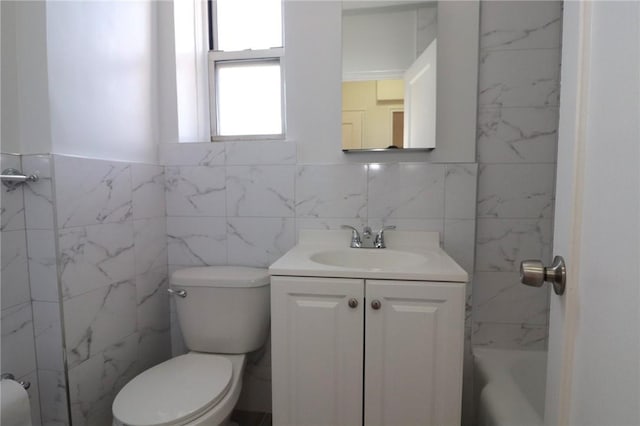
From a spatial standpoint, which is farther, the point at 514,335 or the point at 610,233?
the point at 514,335

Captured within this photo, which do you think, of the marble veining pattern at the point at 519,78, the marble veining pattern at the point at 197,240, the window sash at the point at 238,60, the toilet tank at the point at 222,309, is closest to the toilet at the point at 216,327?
the toilet tank at the point at 222,309

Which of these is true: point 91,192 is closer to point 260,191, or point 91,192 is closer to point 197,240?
point 197,240

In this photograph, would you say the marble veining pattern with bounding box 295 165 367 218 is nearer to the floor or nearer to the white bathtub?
the white bathtub

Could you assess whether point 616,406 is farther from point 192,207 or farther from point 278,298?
point 192,207

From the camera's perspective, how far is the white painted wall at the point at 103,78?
1180 mm

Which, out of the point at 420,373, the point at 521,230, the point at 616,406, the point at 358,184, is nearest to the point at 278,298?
the point at 420,373

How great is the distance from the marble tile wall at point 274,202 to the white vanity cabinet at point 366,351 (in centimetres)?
50

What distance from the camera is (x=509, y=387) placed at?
138 cm

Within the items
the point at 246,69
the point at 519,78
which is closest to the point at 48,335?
the point at 246,69

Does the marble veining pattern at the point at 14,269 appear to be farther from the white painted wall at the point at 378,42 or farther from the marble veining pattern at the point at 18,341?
the white painted wall at the point at 378,42

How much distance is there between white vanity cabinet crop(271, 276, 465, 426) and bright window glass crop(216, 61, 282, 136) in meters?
1.02

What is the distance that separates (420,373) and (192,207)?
124cm

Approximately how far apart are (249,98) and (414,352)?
150 centimetres

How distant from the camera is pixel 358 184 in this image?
1.60 metres
